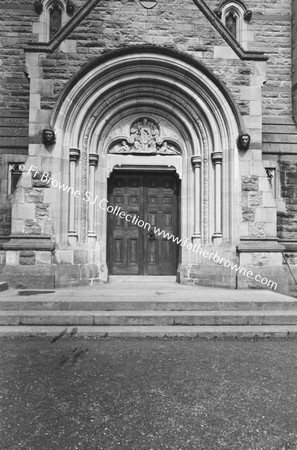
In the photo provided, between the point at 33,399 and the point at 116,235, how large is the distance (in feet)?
20.3

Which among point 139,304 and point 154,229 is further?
point 154,229

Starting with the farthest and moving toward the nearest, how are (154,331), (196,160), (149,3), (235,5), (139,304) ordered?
A: (235,5), (196,160), (149,3), (139,304), (154,331)

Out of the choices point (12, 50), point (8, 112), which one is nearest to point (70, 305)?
point (8, 112)

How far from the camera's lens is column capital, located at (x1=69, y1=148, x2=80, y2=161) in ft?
26.0

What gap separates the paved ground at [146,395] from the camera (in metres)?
2.34

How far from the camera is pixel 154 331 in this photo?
191 inches

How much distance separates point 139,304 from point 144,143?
188 inches

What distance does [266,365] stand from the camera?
12.4 ft

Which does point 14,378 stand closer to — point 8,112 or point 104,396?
point 104,396

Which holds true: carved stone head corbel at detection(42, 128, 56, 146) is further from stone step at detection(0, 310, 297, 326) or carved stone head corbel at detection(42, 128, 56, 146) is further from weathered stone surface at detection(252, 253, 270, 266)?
weathered stone surface at detection(252, 253, 270, 266)

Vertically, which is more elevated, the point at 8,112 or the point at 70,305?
the point at 8,112

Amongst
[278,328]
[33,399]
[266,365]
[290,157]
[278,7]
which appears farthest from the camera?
[278,7]

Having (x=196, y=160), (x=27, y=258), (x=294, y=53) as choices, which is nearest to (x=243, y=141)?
(x=196, y=160)

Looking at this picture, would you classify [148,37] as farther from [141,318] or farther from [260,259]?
[141,318]
